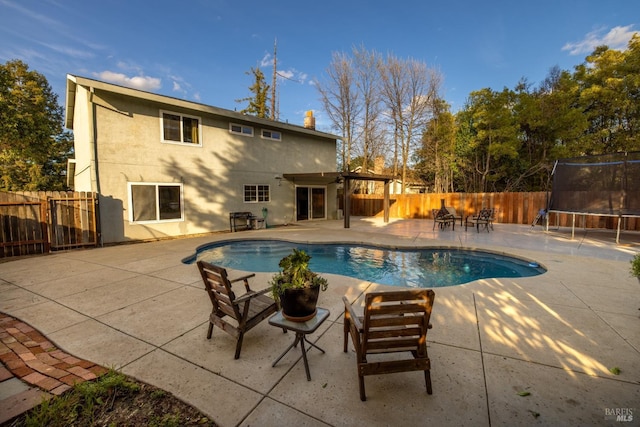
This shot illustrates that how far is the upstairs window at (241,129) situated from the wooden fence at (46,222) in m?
5.49

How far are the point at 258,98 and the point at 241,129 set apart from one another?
557 inches

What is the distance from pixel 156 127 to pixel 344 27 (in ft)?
43.4

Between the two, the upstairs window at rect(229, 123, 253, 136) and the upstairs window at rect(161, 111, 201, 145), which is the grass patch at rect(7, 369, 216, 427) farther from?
the upstairs window at rect(229, 123, 253, 136)

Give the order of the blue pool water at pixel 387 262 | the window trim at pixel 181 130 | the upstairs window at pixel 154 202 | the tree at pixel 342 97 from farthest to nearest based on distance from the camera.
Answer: the tree at pixel 342 97 < the window trim at pixel 181 130 < the upstairs window at pixel 154 202 < the blue pool water at pixel 387 262

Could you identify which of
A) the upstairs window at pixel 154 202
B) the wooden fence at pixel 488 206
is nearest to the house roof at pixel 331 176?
the wooden fence at pixel 488 206

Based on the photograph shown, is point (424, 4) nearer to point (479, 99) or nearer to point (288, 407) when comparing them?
point (479, 99)

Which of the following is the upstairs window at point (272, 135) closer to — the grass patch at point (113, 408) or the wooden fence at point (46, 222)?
the wooden fence at point (46, 222)

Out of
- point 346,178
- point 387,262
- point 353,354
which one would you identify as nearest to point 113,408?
point 353,354

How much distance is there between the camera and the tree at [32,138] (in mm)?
12234

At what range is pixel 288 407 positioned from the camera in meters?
1.96

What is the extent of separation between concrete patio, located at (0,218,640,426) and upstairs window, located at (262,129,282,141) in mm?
8806

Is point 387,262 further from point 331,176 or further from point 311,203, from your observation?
point 311,203

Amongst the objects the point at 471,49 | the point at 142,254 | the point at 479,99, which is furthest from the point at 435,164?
the point at 142,254

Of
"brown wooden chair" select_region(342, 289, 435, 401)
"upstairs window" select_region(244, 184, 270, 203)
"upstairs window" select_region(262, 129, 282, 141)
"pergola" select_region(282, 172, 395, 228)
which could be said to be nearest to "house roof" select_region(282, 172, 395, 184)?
"pergola" select_region(282, 172, 395, 228)
